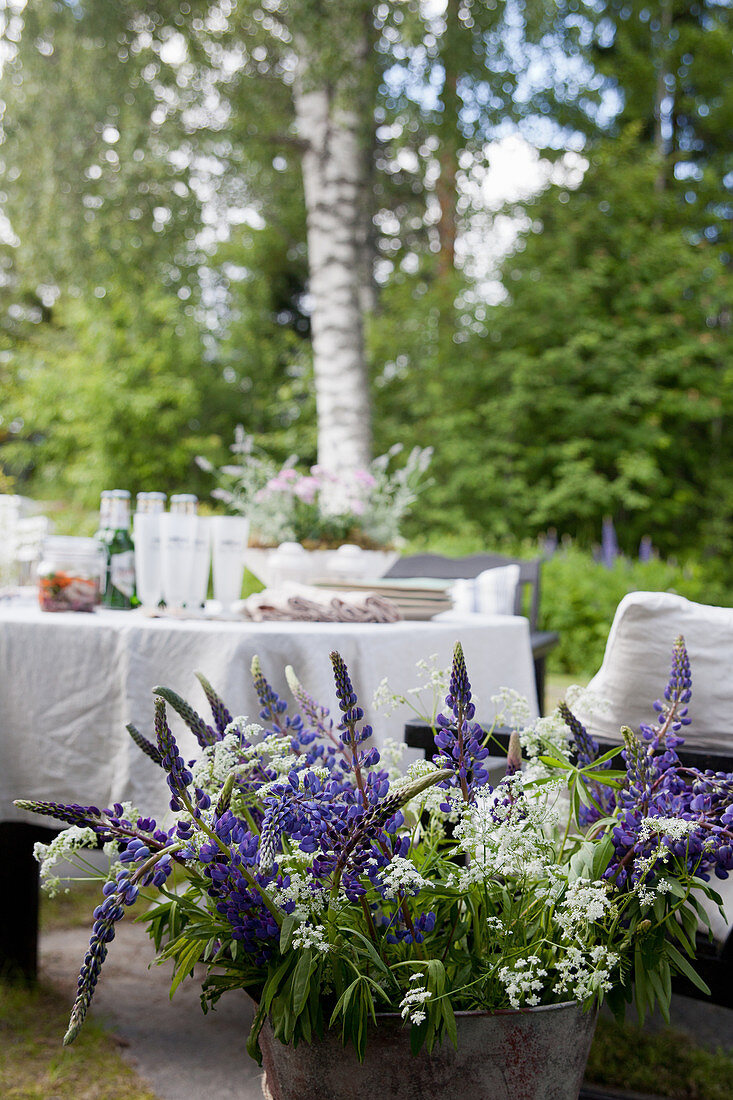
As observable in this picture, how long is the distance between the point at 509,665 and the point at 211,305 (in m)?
12.8

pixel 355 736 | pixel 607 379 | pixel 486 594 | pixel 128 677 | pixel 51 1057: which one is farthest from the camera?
pixel 607 379

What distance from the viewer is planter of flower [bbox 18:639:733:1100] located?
94 cm

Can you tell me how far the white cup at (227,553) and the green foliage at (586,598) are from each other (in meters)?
4.88

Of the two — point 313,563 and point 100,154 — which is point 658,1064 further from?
point 100,154

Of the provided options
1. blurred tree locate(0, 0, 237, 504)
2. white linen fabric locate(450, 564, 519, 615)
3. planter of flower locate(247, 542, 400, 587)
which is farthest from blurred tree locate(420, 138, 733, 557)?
planter of flower locate(247, 542, 400, 587)

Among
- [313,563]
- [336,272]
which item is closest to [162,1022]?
[313,563]

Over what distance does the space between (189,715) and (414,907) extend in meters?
0.32

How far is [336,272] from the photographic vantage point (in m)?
6.43

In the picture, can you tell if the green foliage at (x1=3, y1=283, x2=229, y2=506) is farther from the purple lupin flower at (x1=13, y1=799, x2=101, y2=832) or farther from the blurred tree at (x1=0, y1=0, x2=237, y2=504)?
the purple lupin flower at (x1=13, y1=799, x2=101, y2=832)

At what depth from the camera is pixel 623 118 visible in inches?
540

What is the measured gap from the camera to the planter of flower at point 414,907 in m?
0.94

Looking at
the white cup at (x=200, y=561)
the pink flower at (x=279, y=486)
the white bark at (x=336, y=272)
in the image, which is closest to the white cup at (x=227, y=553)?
the white cup at (x=200, y=561)

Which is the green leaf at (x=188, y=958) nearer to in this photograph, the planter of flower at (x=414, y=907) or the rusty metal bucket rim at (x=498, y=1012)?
the planter of flower at (x=414, y=907)

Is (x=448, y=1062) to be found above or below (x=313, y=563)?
below
